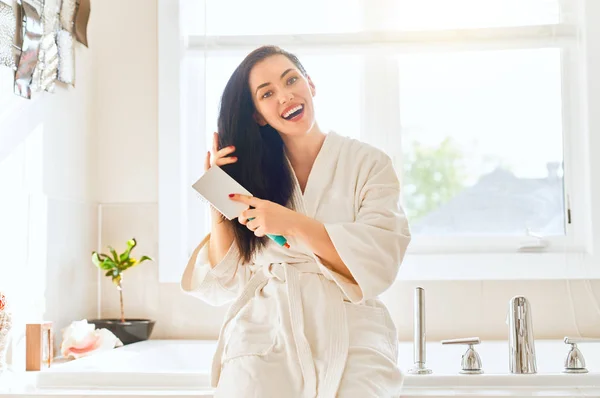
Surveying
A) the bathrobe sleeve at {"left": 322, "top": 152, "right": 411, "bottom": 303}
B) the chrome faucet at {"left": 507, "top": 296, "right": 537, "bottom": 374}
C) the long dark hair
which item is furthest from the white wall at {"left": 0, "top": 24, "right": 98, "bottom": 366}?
the chrome faucet at {"left": 507, "top": 296, "right": 537, "bottom": 374}

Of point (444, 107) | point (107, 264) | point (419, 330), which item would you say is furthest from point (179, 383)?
point (444, 107)

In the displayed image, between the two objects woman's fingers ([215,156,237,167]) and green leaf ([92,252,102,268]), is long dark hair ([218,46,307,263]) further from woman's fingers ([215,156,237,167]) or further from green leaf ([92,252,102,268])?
green leaf ([92,252,102,268])

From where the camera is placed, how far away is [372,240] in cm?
167

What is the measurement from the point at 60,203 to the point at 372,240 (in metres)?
1.20

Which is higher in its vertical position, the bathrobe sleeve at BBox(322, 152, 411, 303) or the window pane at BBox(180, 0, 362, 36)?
the window pane at BBox(180, 0, 362, 36)

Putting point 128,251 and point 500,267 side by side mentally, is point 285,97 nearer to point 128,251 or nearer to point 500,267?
point 128,251

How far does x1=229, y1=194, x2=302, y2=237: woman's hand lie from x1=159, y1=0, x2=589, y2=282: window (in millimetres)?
1032

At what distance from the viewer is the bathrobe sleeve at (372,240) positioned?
1.65m

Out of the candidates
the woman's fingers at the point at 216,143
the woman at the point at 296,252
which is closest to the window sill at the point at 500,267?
the woman at the point at 296,252

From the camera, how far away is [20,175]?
7.30 feet

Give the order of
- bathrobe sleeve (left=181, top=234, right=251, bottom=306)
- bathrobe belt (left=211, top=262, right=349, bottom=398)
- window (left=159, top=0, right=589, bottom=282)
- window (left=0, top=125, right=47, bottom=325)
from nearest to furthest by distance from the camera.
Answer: bathrobe belt (left=211, top=262, right=349, bottom=398)
bathrobe sleeve (left=181, top=234, right=251, bottom=306)
window (left=0, top=125, right=47, bottom=325)
window (left=159, top=0, right=589, bottom=282)

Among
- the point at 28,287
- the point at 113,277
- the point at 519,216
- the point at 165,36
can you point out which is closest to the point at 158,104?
the point at 165,36

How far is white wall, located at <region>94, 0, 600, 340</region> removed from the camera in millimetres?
2594

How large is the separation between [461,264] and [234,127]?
3.54ft
